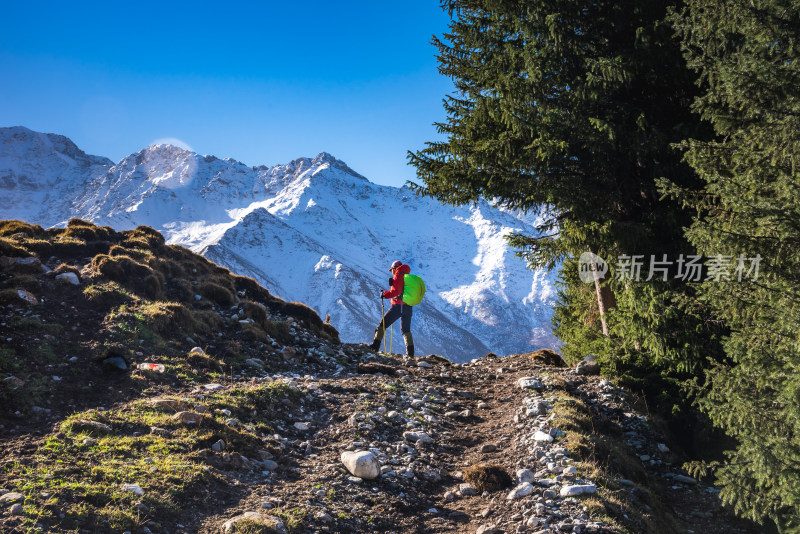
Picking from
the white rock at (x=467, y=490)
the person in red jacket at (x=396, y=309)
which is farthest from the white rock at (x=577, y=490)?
the person in red jacket at (x=396, y=309)

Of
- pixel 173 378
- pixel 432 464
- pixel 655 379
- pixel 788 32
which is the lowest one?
pixel 432 464

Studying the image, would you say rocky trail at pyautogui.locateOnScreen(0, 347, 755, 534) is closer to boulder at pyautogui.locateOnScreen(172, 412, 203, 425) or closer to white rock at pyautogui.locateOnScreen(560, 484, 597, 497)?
white rock at pyautogui.locateOnScreen(560, 484, 597, 497)

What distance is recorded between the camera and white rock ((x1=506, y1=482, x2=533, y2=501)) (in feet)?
21.5

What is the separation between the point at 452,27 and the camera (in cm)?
1240

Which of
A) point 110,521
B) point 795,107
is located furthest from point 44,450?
point 795,107

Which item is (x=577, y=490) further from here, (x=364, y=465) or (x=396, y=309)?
(x=396, y=309)

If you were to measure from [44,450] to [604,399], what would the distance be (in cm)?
986

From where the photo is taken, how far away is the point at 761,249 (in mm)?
6625

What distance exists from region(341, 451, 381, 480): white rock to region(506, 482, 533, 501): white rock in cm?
192

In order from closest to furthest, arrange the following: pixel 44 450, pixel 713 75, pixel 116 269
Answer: pixel 44 450
pixel 713 75
pixel 116 269

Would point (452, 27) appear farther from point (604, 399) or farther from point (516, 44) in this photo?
point (604, 399)

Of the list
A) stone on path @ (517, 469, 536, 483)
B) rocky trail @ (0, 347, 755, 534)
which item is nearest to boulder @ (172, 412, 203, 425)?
rocky trail @ (0, 347, 755, 534)

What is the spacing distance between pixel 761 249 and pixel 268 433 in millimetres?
8087

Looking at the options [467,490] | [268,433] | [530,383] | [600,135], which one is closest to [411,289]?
[530,383]
